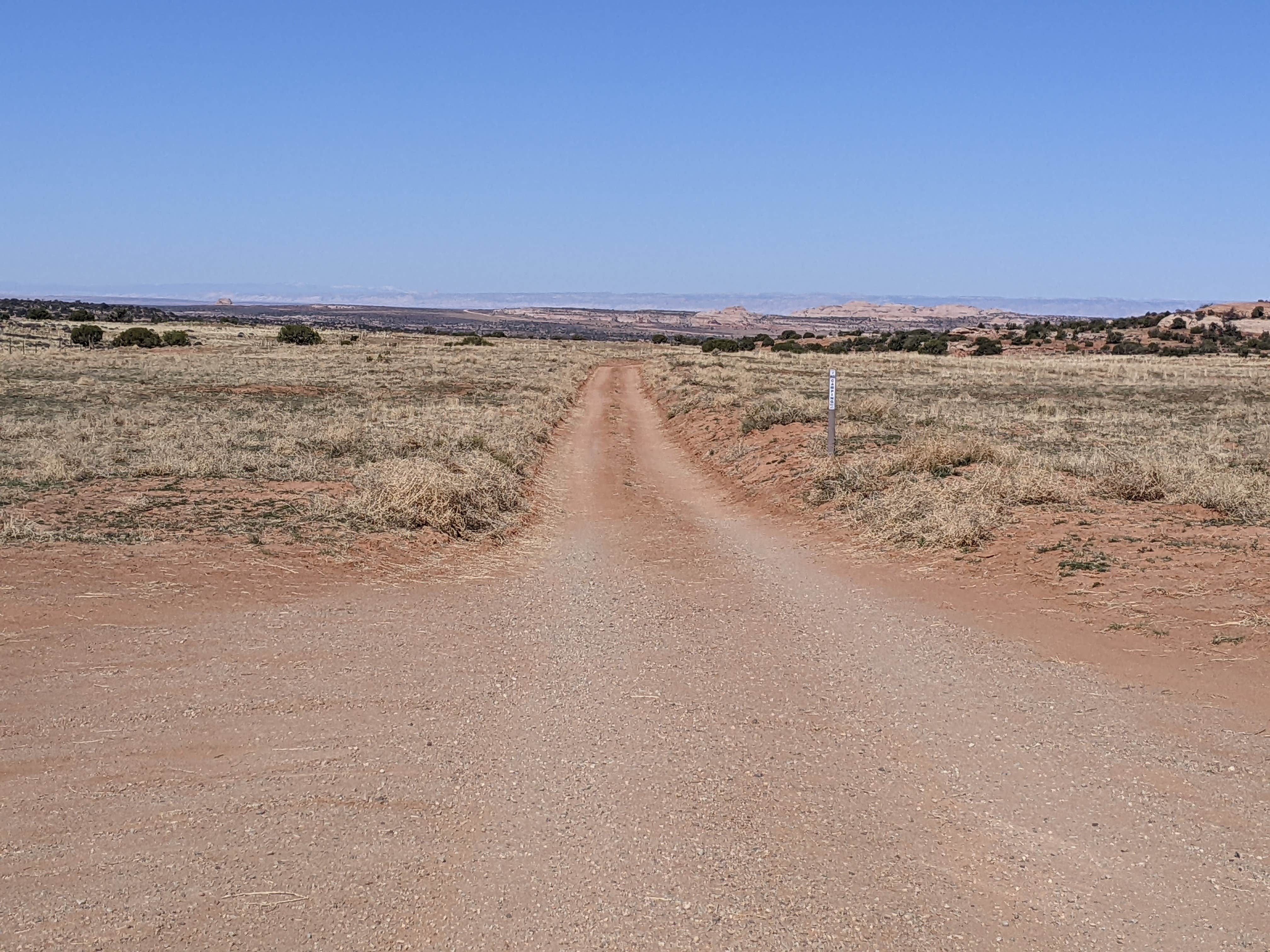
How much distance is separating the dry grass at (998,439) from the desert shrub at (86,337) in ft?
123

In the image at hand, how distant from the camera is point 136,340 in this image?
60.4 metres

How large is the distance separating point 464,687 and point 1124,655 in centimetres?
459

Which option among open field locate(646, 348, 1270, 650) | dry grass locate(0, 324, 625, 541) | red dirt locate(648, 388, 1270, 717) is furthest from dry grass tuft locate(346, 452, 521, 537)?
open field locate(646, 348, 1270, 650)

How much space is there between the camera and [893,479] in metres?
12.9

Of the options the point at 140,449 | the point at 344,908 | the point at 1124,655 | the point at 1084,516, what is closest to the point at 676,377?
the point at 140,449

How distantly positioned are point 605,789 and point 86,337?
213 ft

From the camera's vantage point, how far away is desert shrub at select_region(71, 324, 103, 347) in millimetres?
59688

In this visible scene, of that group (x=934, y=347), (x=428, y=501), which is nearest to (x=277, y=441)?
(x=428, y=501)

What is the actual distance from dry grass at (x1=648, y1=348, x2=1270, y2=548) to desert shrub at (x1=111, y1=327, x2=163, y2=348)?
34518 mm

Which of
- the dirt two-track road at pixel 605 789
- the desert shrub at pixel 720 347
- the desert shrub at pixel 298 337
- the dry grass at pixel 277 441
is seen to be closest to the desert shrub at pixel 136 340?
the desert shrub at pixel 298 337

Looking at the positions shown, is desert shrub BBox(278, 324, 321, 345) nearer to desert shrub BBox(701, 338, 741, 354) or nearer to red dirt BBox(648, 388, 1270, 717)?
desert shrub BBox(701, 338, 741, 354)

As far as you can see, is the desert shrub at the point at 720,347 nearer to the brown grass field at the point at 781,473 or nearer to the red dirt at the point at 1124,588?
the brown grass field at the point at 781,473

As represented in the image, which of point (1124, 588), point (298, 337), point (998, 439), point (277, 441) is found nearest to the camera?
point (1124, 588)

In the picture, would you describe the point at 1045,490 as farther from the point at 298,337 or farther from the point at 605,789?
the point at 298,337
